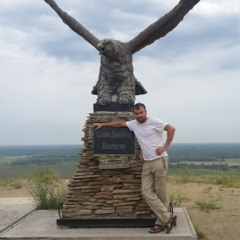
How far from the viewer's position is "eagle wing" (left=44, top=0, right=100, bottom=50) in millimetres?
6906

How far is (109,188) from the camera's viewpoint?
6.14m

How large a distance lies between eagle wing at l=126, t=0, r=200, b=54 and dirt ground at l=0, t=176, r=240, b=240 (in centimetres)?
318

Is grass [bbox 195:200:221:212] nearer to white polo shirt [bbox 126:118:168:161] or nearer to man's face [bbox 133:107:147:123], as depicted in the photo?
white polo shirt [bbox 126:118:168:161]

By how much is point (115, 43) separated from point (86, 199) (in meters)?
2.46

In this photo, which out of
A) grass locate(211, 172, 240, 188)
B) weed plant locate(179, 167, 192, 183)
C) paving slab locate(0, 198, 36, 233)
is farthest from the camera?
weed plant locate(179, 167, 192, 183)

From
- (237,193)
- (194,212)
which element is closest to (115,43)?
(194,212)

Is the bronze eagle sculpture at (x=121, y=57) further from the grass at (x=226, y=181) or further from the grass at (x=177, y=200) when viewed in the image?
the grass at (x=226, y=181)

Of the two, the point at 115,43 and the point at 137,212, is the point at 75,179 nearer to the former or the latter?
the point at 137,212

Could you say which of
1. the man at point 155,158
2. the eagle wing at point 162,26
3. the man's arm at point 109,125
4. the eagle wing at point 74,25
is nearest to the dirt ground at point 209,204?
the man at point 155,158

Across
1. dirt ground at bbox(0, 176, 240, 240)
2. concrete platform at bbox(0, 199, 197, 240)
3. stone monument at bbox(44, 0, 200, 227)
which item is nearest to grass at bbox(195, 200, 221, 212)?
dirt ground at bbox(0, 176, 240, 240)

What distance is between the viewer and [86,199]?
6160 mm

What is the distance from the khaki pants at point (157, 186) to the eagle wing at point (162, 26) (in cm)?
212

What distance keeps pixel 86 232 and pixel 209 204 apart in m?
3.96

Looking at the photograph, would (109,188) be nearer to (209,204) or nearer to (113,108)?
(113,108)
